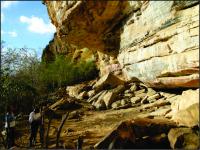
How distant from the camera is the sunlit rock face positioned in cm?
1425

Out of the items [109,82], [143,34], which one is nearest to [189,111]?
[143,34]

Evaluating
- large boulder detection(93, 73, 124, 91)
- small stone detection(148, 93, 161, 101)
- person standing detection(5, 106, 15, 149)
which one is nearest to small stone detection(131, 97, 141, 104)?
small stone detection(148, 93, 161, 101)

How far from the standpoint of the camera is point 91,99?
28.1m

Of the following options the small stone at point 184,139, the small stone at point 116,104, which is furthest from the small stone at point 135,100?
the small stone at point 184,139

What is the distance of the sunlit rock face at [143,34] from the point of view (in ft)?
46.8

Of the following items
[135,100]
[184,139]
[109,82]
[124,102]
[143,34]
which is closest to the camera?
[184,139]

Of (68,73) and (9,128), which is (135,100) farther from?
(68,73)

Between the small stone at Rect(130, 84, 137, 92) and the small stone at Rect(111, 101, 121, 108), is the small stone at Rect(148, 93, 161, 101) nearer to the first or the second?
the small stone at Rect(111, 101, 121, 108)

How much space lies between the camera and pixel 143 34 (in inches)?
688

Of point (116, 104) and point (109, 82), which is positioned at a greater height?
point (109, 82)

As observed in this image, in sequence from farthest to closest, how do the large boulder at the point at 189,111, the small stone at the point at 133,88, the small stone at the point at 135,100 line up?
the small stone at the point at 133,88
the small stone at the point at 135,100
the large boulder at the point at 189,111

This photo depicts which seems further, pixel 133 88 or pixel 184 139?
pixel 133 88

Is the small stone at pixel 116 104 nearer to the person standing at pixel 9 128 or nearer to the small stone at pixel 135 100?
the small stone at pixel 135 100

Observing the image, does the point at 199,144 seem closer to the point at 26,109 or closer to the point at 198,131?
the point at 198,131
